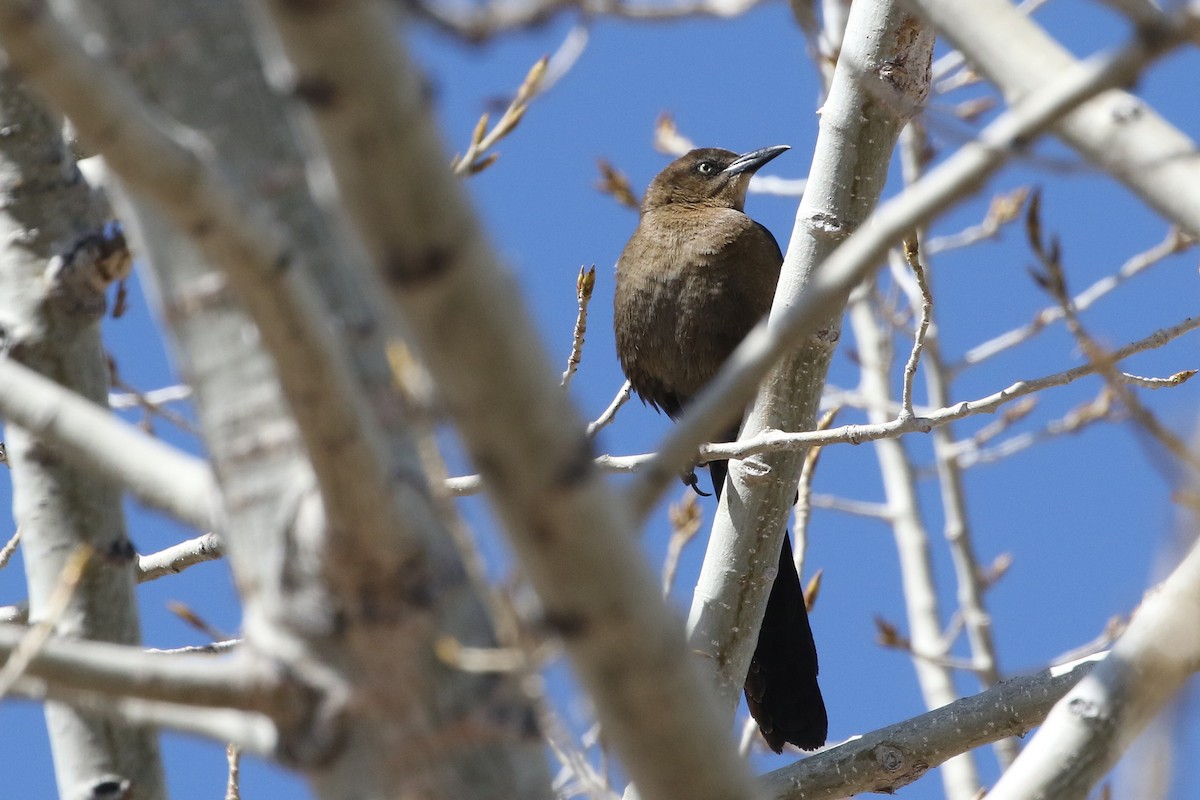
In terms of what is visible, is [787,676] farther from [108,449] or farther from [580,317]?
[108,449]

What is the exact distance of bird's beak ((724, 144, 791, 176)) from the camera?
19.2 feet

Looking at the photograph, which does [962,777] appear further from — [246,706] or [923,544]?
[246,706]

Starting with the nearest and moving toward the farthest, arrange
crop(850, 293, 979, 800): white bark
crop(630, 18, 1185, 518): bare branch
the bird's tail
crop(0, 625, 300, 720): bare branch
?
crop(630, 18, 1185, 518): bare branch < crop(0, 625, 300, 720): bare branch < the bird's tail < crop(850, 293, 979, 800): white bark

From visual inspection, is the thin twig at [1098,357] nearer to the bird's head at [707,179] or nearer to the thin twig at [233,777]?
the thin twig at [233,777]

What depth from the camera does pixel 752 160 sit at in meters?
5.87

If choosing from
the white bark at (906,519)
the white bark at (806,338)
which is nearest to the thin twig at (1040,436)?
the white bark at (906,519)

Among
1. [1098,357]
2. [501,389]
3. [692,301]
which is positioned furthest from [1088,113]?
[692,301]

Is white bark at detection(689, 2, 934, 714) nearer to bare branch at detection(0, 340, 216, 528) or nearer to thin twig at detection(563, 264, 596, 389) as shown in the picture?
thin twig at detection(563, 264, 596, 389)

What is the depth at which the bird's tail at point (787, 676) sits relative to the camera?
13.3ft

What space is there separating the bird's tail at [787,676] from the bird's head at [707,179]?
74.2 inches

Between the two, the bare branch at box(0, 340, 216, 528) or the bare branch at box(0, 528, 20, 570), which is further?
the bare branch at box(0, 528, 20, 570)

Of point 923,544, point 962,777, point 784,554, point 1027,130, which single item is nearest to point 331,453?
point 1027,130

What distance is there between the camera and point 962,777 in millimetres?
5836

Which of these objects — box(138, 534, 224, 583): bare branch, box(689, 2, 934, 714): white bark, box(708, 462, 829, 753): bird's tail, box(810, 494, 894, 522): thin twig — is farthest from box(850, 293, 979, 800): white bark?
box(138, 534, 224, 583): bare branch
